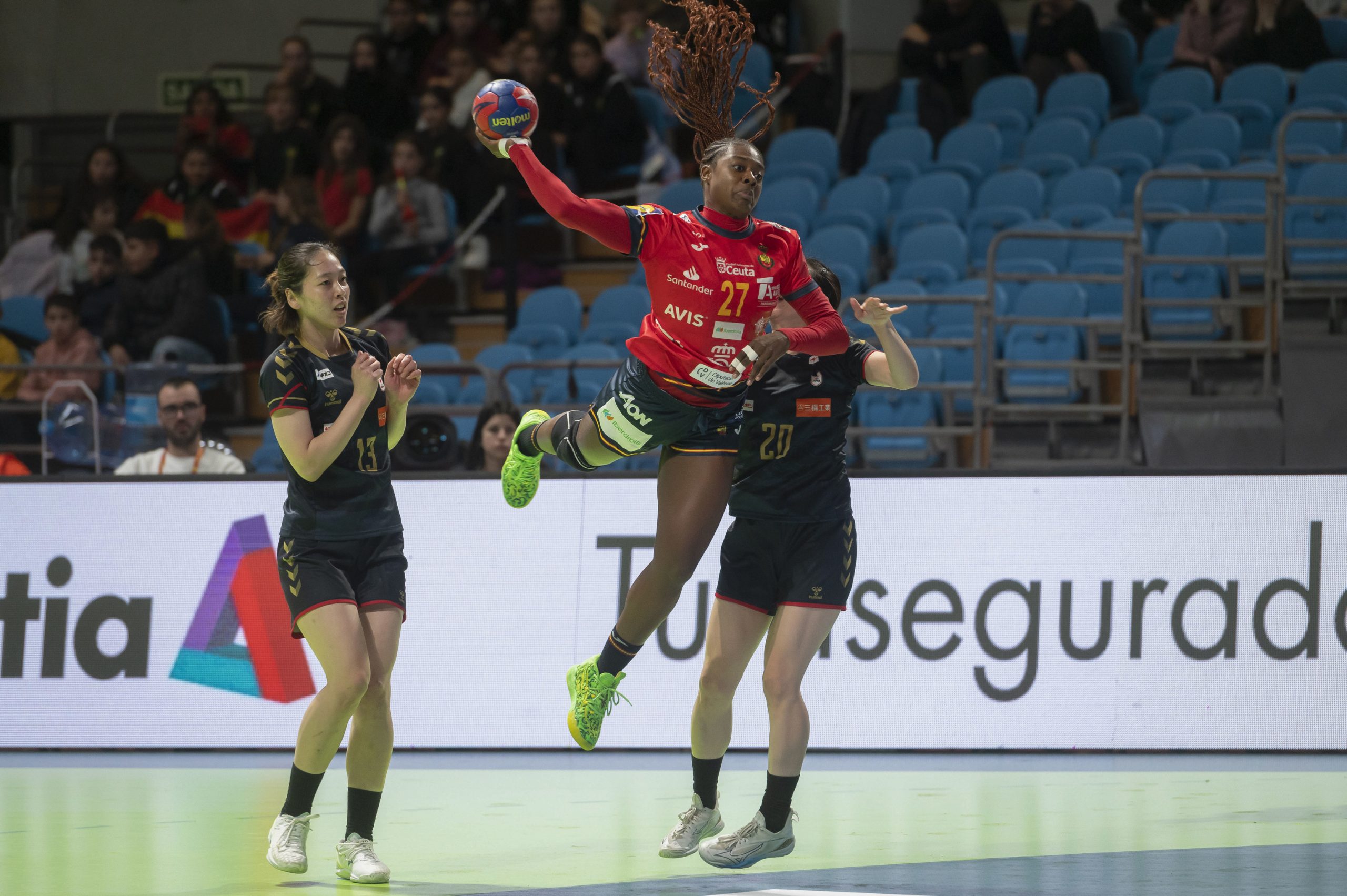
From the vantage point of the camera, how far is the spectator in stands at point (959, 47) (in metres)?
14.4

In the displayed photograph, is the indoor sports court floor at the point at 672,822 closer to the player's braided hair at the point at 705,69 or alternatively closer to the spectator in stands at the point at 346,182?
the player's braided hair at the point at 705,69

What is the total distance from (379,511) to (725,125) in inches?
77.6

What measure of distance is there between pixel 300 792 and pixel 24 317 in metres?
9.98

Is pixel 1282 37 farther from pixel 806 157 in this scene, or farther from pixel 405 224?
pixel 405 224

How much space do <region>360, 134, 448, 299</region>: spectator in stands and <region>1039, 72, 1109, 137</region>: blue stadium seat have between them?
5.30 m

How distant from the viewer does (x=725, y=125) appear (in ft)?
20.0

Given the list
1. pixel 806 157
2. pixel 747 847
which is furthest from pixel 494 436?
pixel 806 157

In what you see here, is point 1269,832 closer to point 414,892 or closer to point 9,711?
point 414,892

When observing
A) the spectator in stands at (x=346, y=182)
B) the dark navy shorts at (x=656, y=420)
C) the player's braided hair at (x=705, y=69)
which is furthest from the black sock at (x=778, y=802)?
the spectator in stands at (x=346, y=182)

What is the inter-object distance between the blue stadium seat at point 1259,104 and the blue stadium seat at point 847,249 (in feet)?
10.4

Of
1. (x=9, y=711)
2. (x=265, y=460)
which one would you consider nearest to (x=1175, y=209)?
(x=265, y=460)

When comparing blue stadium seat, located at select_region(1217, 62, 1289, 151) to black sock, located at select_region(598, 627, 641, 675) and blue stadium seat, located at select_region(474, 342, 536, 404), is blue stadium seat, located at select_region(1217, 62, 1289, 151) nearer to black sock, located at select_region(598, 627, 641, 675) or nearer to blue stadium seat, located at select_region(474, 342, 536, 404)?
blue stadium seat, located at select_region(474, 342, 536, 404)

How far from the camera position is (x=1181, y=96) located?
44.1 feet

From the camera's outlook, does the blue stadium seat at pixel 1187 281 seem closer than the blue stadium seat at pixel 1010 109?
Yes
